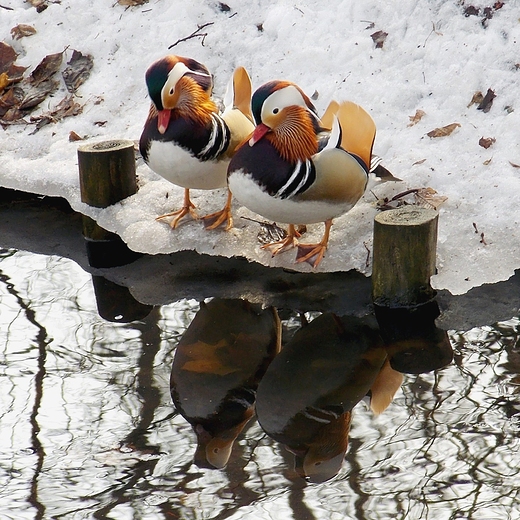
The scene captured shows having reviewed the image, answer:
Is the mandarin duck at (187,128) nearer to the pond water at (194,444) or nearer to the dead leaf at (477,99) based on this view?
the pond water at (194,444)

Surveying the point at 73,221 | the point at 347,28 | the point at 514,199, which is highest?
the point at 347,28

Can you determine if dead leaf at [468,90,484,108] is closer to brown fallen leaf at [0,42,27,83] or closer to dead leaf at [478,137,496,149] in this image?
dead leaf at [478,137,496,149]

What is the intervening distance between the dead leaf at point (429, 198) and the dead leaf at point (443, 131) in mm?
419

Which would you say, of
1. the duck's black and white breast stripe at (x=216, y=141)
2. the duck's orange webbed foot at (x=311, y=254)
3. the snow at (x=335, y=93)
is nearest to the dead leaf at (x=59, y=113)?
the snow at (x=335, y=93)

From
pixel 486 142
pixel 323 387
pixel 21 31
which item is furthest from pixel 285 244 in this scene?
pixel 21 31

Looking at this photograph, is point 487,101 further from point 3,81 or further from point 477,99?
point 3,81

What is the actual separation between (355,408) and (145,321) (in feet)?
3.55

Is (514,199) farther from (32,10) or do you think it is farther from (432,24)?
(32,10)

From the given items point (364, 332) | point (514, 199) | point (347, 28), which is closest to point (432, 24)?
point (347, 28)

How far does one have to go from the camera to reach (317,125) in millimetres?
3479

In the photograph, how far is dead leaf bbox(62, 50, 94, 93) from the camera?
5.05m

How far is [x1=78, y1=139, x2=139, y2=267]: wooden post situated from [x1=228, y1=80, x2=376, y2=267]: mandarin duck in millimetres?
893

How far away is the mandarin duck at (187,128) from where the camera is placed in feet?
11.7

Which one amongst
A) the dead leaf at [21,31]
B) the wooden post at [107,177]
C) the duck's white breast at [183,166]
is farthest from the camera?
the dead leaf at [21,31]
